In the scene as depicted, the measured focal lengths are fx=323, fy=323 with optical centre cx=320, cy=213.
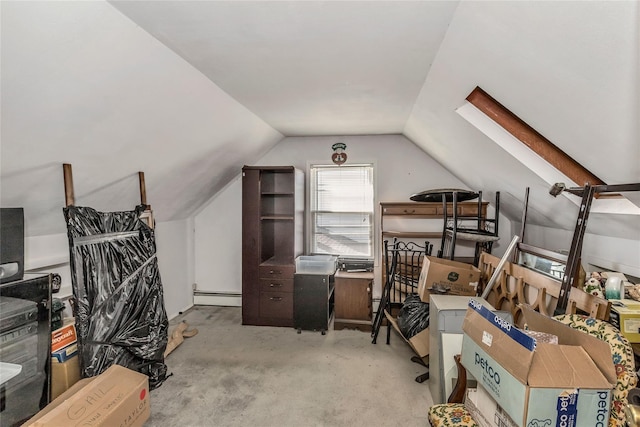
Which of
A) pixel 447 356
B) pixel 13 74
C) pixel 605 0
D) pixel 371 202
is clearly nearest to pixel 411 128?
pixel 371 202

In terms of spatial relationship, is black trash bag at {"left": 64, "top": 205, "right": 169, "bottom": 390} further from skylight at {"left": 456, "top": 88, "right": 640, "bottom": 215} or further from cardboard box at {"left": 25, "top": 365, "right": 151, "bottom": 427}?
skylight at {"left": 456, "top": 88, "right": 640, "bottom": 215}

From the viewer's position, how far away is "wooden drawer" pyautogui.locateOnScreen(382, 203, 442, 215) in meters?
3.72

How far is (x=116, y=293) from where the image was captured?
7.64ft

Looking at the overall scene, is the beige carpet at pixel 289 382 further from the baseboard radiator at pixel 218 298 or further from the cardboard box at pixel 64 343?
the baseboard radiator at pixel 218 298

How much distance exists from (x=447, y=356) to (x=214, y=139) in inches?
100

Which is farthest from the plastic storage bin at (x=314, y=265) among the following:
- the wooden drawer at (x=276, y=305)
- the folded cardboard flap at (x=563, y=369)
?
the folded cardboard flap at (x=563, y=369)

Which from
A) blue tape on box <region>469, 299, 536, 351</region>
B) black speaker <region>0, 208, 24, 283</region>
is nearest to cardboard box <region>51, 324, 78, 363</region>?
black speaker <region>0, 208, 24, 283</region>

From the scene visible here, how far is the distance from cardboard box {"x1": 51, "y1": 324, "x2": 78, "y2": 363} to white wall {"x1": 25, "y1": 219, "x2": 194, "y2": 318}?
49 centimetres

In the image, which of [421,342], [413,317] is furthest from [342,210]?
[421,342]

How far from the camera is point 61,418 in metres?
1.61

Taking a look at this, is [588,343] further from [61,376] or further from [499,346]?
[61,376]

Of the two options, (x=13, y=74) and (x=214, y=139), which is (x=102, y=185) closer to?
(x=214, y=139)

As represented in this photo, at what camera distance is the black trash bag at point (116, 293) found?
2.09 meters

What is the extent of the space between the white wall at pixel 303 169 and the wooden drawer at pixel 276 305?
84 cm
